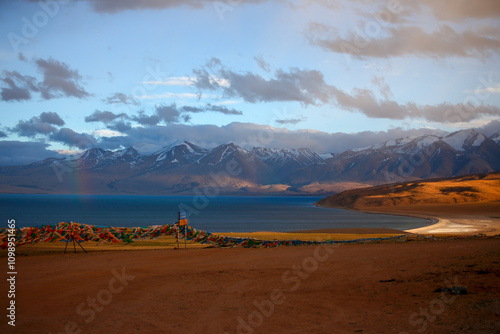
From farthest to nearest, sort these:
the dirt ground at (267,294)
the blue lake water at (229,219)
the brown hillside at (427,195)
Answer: the brown hillside at (427,195) < the blue lake water at (229,219) < the dirt ground at (267,294)

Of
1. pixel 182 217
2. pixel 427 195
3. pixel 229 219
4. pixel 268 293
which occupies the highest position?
pixel 182 217

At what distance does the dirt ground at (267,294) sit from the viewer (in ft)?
29.5

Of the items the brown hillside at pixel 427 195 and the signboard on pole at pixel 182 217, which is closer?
the signboard on pole at pixel 182 217

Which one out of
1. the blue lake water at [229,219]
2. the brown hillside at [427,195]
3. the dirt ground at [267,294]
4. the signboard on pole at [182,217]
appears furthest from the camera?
the brown hillside at [427,195]

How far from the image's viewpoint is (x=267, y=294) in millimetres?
11602

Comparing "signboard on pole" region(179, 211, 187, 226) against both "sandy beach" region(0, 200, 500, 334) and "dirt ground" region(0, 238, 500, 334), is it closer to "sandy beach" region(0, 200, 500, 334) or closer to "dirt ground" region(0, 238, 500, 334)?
"sandy beach" region(0, 200, 500, 334)

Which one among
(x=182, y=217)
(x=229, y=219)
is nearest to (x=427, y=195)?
(x=229, y=219)

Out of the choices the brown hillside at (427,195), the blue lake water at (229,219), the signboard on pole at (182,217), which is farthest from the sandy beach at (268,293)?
the brown hillside at (427,195)

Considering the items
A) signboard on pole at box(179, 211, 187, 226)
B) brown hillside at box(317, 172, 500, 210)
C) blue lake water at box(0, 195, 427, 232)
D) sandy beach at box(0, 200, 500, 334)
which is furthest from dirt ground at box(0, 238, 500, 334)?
brown hillside at box(317, 172, 500, 210)

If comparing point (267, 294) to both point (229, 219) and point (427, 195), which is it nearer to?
point (229, 219)

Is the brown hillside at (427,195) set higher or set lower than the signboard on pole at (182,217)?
lower

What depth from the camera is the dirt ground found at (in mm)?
8992

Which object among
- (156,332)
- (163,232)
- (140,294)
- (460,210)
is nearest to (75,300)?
(140,294)

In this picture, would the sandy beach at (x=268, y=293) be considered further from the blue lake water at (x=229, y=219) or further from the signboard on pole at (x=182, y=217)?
the blue lake water at (x=229, y=219)
